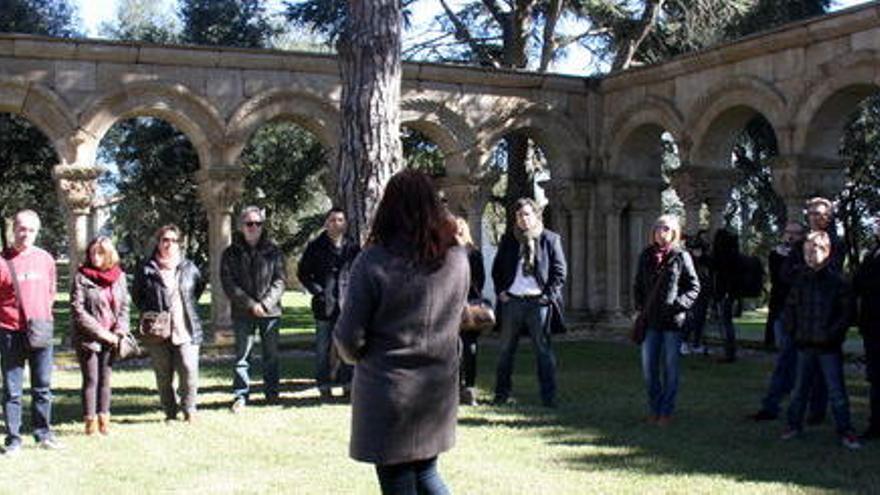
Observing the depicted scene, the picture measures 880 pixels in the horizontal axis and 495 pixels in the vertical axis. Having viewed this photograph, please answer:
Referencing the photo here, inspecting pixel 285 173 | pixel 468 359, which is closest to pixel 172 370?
pixel 468 359

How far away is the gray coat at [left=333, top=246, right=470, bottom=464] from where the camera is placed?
3.76 m

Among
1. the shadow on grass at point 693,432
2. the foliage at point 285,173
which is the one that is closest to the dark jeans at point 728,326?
the shadow on grass at point 693,432

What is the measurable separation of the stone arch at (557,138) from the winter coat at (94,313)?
9079 mm

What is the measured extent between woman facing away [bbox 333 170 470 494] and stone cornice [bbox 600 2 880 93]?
32.2ft

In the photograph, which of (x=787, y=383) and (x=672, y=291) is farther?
(x=787, y=383)

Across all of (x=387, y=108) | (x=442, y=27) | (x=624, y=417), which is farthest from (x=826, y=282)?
(x=442, y=27)

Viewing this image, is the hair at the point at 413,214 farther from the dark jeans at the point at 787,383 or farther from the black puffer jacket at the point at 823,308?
the dark jeans at the point at 787,383

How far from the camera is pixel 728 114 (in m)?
14.7

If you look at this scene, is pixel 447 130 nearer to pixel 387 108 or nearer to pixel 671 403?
pixel 387 108

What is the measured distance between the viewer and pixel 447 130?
15.8 m

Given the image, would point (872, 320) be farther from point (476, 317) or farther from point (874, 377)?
point (476, 317)

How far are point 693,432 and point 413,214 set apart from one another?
15.5ft

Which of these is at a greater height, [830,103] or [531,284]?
[830,103]

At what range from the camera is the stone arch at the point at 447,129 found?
51.1 feet
